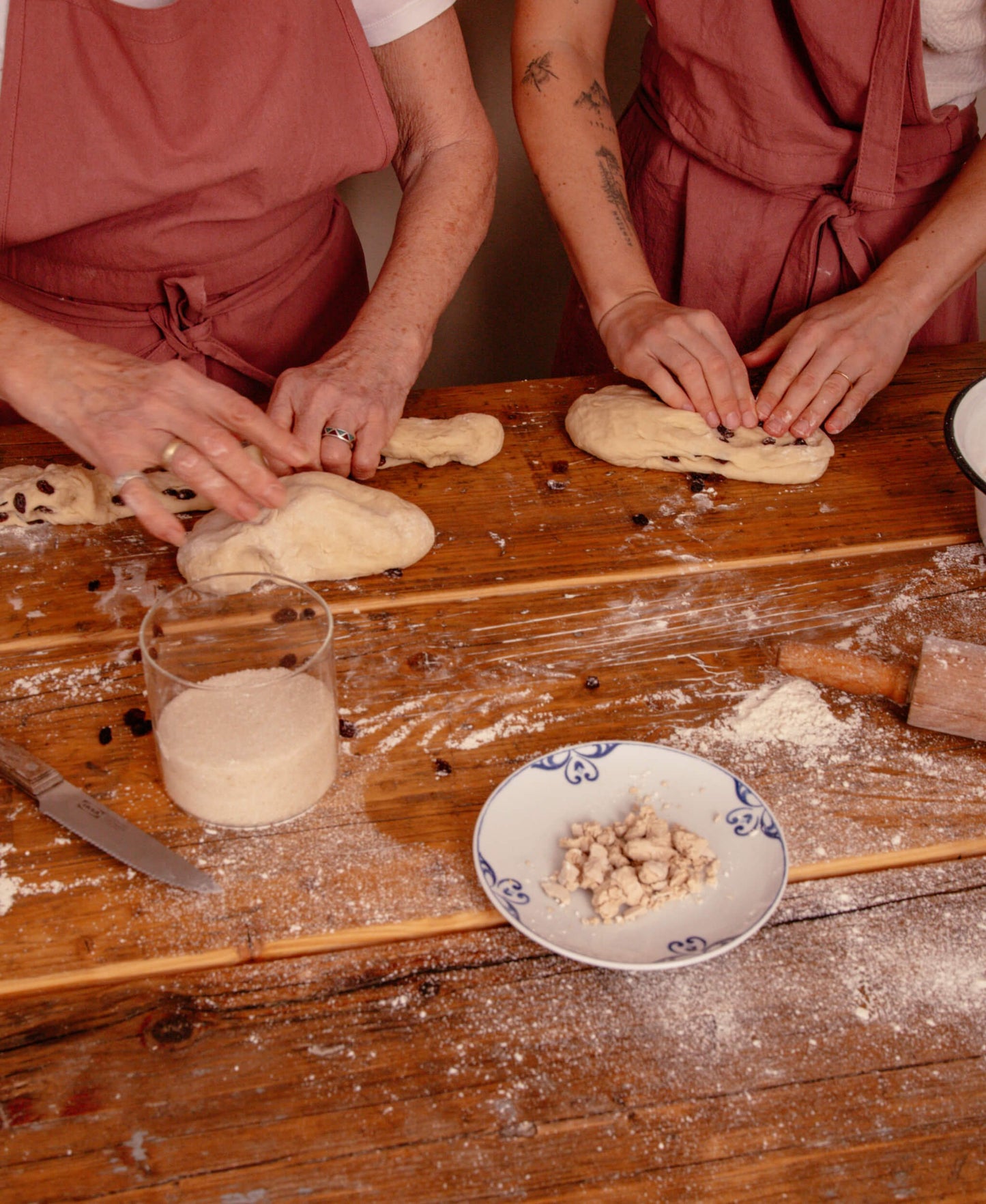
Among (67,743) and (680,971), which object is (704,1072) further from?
(67,743)

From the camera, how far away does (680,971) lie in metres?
0.93

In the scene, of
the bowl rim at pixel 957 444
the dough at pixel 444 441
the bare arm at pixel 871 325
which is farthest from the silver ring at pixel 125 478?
the bowl rim at pixel 957 444

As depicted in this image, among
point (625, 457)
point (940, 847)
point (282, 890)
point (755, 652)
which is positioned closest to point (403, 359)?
point (625, 457)

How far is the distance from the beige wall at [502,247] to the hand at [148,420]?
6.01ft

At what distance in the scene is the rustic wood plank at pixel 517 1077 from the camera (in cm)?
79

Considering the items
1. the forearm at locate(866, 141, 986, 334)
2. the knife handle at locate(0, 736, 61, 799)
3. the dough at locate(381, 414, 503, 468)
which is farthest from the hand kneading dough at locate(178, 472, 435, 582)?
the forearm at locate(866, 141, 986, 334)

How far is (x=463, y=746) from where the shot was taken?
3.82ft

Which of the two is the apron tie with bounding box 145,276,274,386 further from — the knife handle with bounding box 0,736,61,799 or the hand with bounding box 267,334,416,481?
the knife handle with bounding box 0,736,61,799

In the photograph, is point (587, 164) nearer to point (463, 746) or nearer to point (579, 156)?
point (579, 156)

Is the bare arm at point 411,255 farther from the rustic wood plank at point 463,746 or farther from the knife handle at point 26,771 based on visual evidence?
the knife handle at point 26,771

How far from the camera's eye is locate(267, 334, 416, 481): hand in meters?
1.47

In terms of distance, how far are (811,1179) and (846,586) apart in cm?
80

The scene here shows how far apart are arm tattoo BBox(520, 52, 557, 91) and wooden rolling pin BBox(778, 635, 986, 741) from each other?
1.23m

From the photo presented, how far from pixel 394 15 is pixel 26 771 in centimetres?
129
